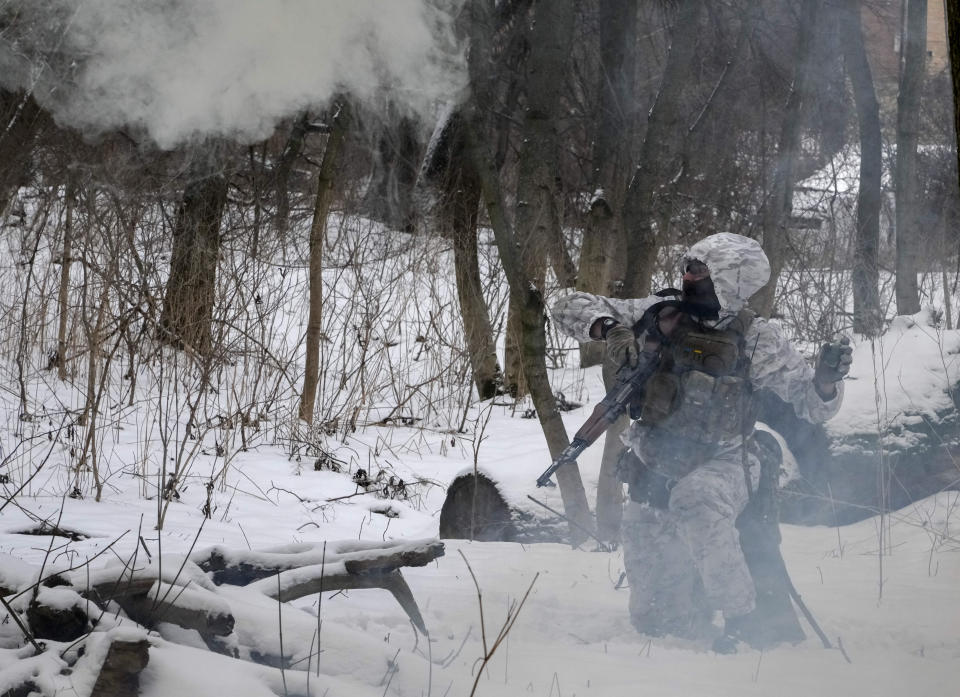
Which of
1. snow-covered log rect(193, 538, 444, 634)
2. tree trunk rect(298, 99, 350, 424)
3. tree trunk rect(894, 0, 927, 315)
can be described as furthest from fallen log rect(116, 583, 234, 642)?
tree trunk rect(894, 0, 927, 315)

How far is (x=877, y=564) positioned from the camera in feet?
8.20

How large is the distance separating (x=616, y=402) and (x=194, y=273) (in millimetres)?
1013

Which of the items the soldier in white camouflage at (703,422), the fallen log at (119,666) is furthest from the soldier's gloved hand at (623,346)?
the fallen log at (119,666)

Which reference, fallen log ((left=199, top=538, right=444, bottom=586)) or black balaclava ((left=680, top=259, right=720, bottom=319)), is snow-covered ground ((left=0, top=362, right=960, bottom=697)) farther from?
black balaclava ((left=680, top=259, right=720, bottom=319))

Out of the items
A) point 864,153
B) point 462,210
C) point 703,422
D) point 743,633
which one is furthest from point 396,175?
point 743,633

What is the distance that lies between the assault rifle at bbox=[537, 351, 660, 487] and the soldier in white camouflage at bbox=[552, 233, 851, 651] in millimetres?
20

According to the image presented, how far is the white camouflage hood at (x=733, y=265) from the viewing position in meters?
1.93

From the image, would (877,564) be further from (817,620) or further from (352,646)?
(352,646)

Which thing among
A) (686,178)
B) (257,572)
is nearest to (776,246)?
(686,178)

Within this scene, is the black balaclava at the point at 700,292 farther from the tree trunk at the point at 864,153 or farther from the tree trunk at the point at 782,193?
the tree trunk at the point at 864,153

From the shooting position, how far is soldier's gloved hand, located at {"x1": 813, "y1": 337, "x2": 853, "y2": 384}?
1854 mm

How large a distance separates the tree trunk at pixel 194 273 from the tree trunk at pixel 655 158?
1026mm

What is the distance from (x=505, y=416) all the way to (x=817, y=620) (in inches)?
43.7

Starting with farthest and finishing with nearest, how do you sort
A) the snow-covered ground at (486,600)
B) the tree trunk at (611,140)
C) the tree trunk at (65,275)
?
the tree trunk at (611,140)
the tree trunk at (65,275)
the snow-covered ground at (486,600)
